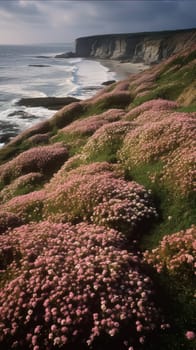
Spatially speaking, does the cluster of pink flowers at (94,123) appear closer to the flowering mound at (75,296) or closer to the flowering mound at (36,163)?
the flowering mound at (36,163)

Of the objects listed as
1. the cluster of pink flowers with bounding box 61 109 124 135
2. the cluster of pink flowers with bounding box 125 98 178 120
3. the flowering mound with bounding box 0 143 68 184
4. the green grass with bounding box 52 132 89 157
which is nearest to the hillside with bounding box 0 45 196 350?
the flowering mound with bounding box 0 143 68 184

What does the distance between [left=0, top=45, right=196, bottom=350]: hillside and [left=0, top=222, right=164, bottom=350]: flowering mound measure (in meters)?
0.02

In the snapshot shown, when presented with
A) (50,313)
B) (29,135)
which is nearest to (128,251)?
(50,313)

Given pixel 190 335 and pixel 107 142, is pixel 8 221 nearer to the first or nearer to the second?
pixel 107 142

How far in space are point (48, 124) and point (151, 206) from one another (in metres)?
23.6

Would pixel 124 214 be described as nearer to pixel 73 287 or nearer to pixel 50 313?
pixel 73 287

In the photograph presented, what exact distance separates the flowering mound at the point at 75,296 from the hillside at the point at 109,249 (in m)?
0.02

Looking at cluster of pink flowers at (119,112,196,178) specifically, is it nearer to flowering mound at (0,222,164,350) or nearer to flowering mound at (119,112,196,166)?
flowering mound at (119,112,196,166)

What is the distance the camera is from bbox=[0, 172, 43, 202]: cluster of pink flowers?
1786cm

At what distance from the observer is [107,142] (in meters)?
18.6

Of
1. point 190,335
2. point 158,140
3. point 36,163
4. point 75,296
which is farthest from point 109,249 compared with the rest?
point 36,163

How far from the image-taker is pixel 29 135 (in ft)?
104

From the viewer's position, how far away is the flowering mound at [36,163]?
20297mm

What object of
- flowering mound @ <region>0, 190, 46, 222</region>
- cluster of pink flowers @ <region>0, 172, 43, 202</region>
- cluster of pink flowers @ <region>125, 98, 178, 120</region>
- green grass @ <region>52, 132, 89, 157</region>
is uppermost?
cluster of pink flowers @ <region>125, 98, 178, 120</region>
